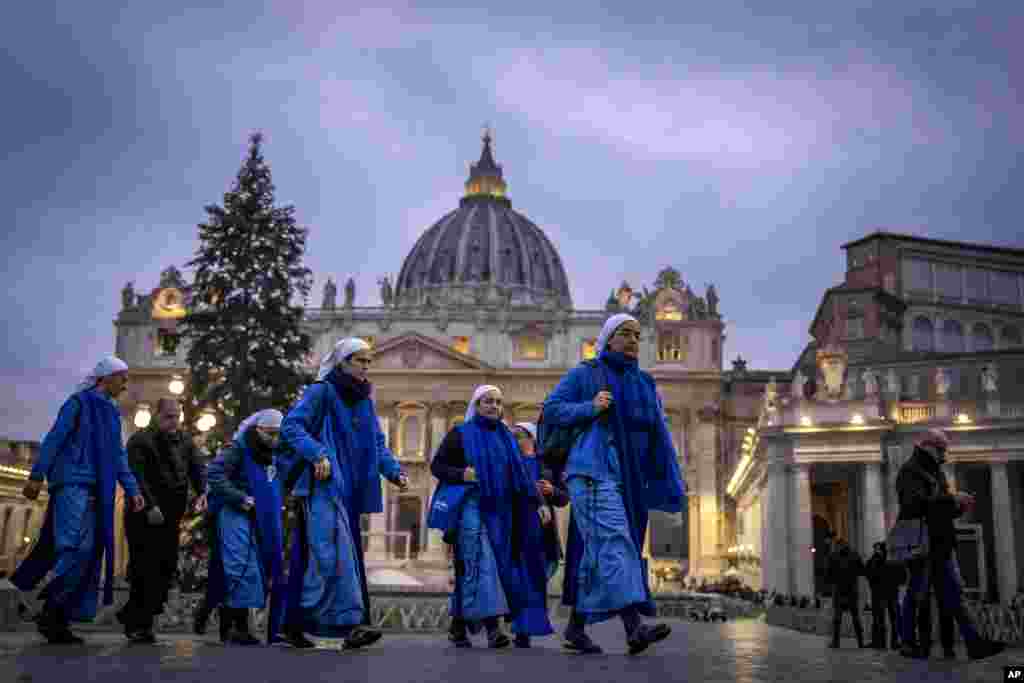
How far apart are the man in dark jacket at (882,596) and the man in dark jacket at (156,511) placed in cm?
908

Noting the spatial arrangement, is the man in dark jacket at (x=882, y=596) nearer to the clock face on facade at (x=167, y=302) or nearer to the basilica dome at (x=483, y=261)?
the clock face on facade at (x=167, y=302)

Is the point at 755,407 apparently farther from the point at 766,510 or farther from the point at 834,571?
the point at 834,571

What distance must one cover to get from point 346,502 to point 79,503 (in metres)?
2.34

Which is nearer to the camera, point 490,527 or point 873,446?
point 490,527

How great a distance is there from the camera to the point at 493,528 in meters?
9.30

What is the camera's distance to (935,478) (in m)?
10.0

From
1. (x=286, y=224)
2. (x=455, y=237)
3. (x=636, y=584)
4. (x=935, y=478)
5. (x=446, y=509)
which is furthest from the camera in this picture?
(x=455, y=237)

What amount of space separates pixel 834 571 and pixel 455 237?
8874 centimetres

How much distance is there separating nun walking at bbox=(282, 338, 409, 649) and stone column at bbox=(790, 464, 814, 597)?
28282 millimetres

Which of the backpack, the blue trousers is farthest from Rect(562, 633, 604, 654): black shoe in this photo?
the blue trousers

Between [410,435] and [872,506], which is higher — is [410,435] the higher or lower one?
the higher one

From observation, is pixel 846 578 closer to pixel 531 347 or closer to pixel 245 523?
pixel 245 523

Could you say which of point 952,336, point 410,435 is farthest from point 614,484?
point 410,435

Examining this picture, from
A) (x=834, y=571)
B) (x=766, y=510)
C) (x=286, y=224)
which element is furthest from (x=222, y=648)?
(x=766, y=510)
